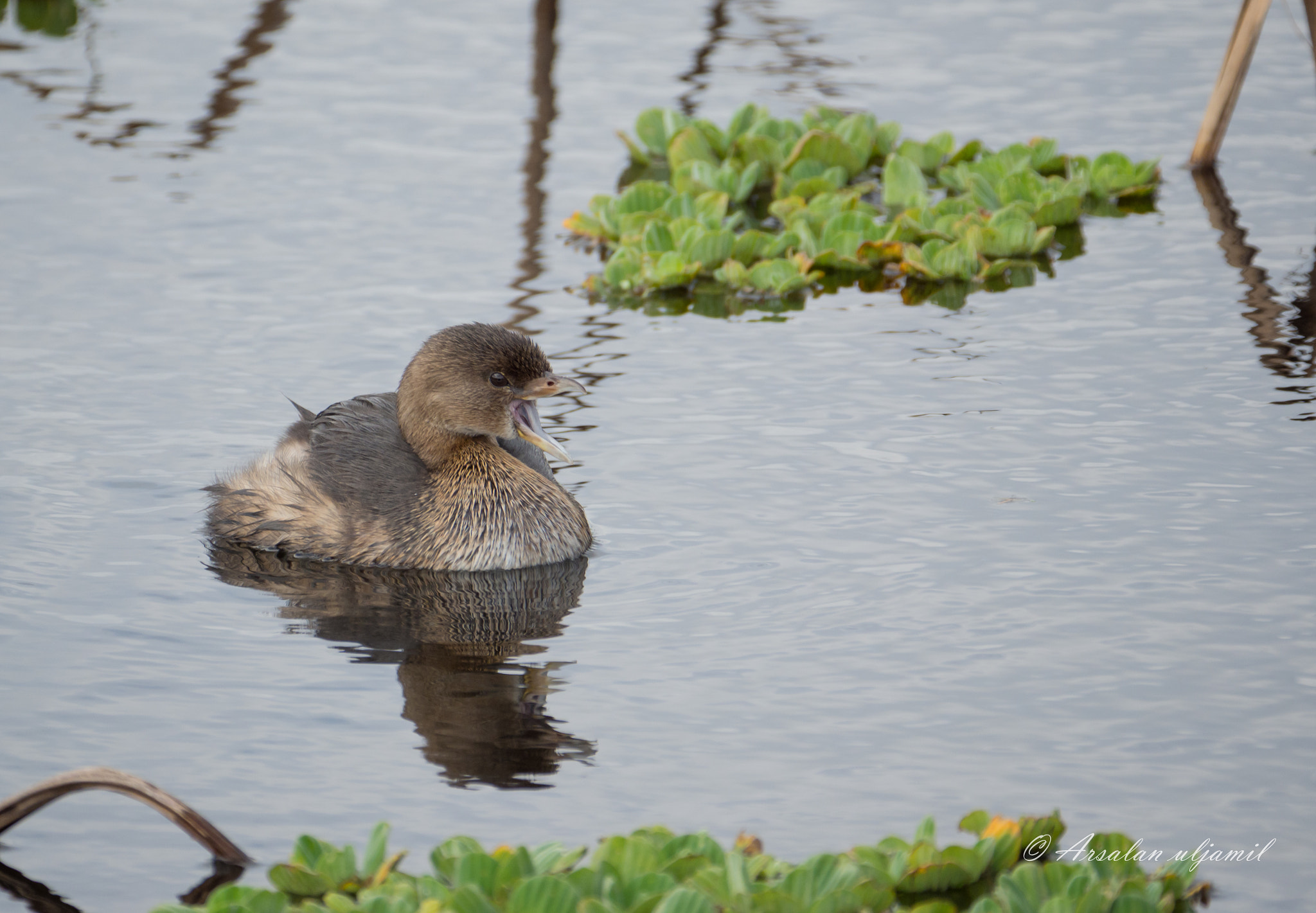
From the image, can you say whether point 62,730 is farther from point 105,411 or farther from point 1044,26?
point 1044,26

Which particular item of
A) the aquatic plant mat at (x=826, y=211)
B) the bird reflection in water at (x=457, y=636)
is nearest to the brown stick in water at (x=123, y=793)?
the bird reflection in water at (x=457, y=636)

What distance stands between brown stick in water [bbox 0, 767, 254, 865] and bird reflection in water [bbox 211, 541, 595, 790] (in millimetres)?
917

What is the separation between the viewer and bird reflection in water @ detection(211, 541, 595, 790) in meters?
6.07

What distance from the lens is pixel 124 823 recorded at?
562 centimetres

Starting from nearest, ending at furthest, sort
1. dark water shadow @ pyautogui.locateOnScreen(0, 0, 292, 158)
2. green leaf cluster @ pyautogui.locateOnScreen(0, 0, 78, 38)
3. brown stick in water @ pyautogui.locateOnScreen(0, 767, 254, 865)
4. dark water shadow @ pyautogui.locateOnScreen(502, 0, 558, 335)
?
brown stick in water @ pyautogui.locateOnScreen(0, 767, 254, 865), dark water shadow @ pyautogui.locateOnScreen(502, 0, 558, 335), dark water shadow @ pyautogui.locateOnScreen(0, 0, 292, 158), green leaf cluster @ pyautogui.locateOnScreen(0, 0, 78, 38)

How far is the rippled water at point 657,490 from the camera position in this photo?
5.83m

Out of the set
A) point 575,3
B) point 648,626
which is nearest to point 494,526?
point 648,626

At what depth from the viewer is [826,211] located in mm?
11852

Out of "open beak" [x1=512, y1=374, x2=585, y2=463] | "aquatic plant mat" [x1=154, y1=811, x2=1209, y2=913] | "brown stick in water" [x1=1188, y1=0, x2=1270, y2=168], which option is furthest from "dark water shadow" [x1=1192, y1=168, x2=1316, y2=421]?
"aquatic plant mat" [x1=154, y1=811, x2=1209, y2=913]

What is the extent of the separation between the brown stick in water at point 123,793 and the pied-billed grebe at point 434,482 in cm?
279

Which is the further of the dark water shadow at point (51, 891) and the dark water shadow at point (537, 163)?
the dark water shadow at point (537, 163)
